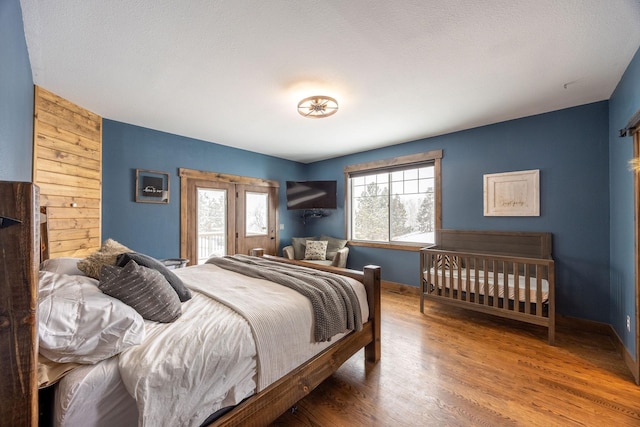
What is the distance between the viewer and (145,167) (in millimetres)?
3578

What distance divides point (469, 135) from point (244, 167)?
3727 millimetres

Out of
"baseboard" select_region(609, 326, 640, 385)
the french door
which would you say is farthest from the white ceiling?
"baseboard" select_region(609, 326, 640, 385)

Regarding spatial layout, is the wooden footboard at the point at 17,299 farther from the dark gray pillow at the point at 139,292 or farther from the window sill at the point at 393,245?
the window sill at the point at 393,245

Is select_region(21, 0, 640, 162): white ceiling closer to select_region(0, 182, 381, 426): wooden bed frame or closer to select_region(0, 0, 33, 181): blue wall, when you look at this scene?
select_region(0, 0, 33, 181): blue wall

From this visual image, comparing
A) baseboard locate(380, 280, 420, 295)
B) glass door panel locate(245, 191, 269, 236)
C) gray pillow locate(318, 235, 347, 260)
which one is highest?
glass door panel locate(245, 191, 269, 236)

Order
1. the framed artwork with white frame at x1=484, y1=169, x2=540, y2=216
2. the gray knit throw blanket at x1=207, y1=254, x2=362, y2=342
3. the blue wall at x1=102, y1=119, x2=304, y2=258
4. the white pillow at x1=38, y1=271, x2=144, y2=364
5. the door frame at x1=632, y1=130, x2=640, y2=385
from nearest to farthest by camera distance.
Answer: the white pillow at x1=38, y1=271, x2=144, y2=364
the gray knit throw blanket at x1=207, y1=254, x2=362, y2=342
the door frame at x1=632, y1=130, x2=640, y2=385
the framed artwork with white frame at x1=484, y1=169, x2=540, y2=216
the blue wall at x1=102, y1=119, x2=304, y2=258

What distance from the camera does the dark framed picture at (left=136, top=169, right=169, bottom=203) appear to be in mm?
3523

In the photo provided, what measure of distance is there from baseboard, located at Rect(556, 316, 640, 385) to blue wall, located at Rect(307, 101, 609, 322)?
0.24 ft

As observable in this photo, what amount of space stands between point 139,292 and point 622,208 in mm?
3929

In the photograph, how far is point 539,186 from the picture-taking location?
3146mm

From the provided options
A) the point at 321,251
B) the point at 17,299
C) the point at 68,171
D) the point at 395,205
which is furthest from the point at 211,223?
the point at 17,299

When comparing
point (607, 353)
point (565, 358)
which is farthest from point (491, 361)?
point (607, 353)

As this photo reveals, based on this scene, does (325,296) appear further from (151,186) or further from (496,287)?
(151,186)

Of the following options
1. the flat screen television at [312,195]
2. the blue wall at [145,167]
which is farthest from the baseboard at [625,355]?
the blue wall at [145,167]
